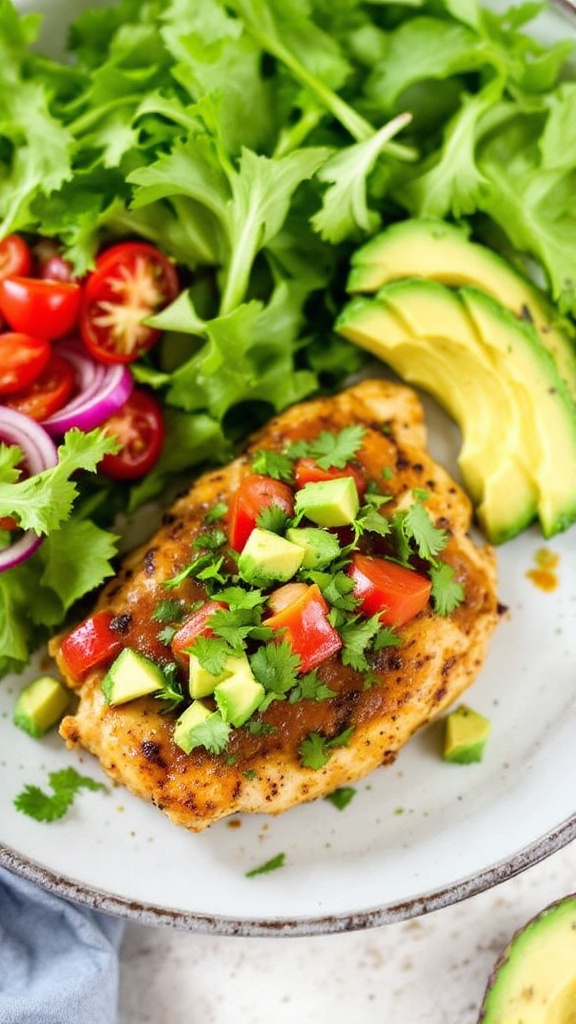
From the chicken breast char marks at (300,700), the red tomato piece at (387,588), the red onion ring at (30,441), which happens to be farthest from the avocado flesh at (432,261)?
the red onion ring at (30,441)

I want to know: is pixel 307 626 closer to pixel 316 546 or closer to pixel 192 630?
pixel 316 546

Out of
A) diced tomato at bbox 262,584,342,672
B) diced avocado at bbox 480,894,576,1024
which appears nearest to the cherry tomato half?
diced tomato at bbox 262,584,342,672

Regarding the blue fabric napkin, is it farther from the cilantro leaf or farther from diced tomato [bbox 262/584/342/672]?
the cilantro leaf

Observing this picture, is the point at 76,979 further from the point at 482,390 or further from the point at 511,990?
the point at 482,390

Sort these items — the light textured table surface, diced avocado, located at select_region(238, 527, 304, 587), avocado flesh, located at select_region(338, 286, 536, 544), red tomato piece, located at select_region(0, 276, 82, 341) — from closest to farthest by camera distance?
diced avocado, located at select_region(238, 527, 304, 587) < red tomato piece, located at select_region(0, 276, 82, 341) < avocado flesh, located at select_region(338, 286, 536, 544) < the light textured table surface

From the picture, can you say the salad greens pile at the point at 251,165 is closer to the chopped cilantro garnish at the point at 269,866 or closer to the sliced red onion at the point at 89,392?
the sliced red onion at the point at 89,392
